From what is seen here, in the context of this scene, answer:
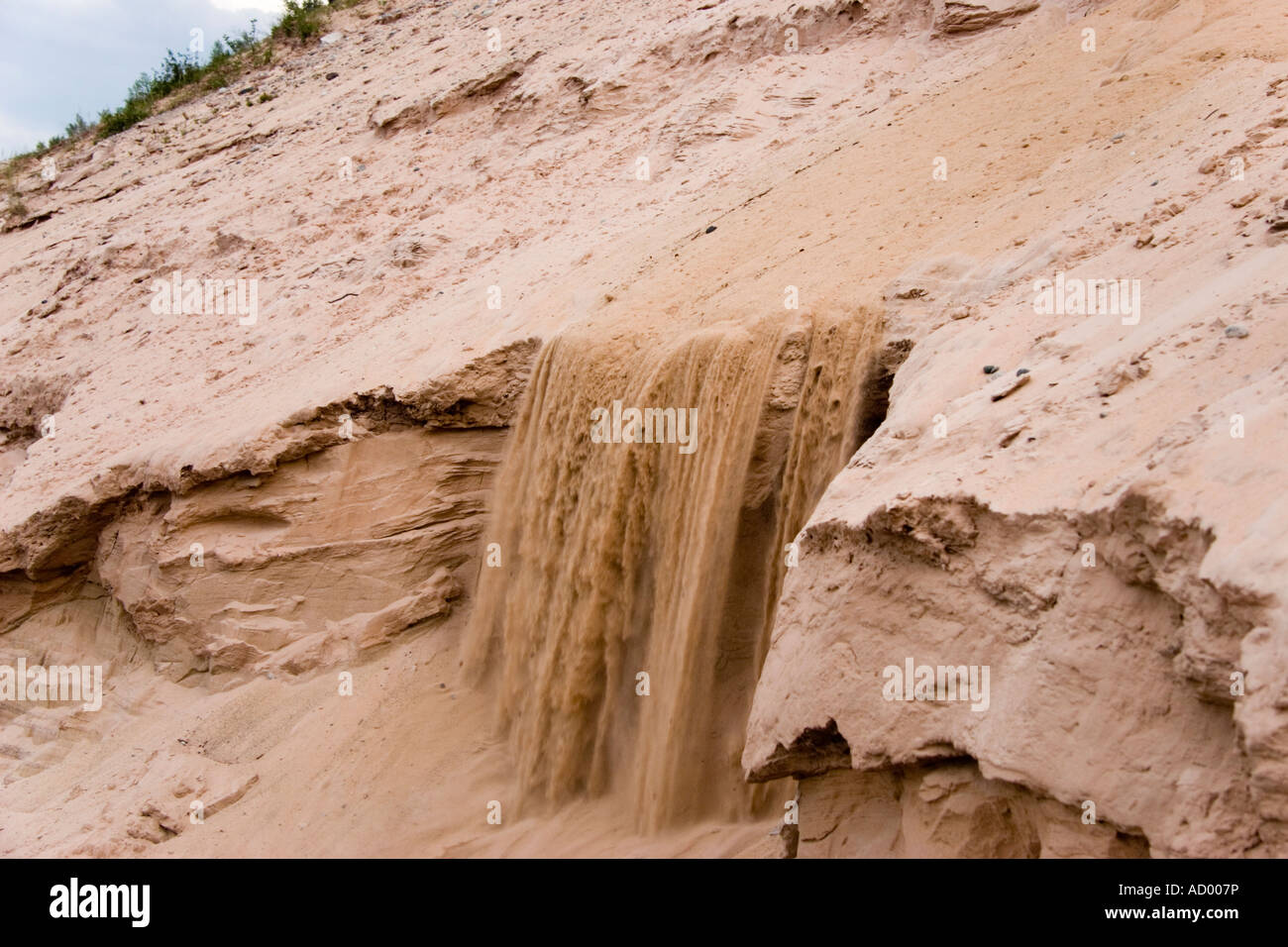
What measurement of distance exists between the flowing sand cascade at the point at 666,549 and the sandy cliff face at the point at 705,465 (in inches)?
1.1

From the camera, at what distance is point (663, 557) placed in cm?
678

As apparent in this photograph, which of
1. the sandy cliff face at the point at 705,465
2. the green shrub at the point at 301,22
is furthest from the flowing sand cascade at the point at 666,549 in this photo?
the green shrub at the point at 301,22

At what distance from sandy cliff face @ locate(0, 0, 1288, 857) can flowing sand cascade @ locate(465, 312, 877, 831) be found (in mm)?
29

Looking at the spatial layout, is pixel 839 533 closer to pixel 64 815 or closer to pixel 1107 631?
pixel 1107 631

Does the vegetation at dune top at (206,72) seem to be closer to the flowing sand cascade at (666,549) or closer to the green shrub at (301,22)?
the green shrub at (301,22)

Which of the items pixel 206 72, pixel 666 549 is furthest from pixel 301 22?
pixel 666 549

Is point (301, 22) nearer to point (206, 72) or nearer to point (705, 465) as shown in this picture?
point (206, 72)

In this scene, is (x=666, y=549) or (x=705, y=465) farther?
(x=666, y=549)

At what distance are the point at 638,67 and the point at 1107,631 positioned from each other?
11198 millimetres

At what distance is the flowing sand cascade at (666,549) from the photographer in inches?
247

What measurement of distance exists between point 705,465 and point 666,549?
0.57 m

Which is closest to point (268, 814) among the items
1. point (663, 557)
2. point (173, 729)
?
point (173, 729)

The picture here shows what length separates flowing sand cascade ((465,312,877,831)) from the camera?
6273mm

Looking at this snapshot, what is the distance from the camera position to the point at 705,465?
658 centimetres
